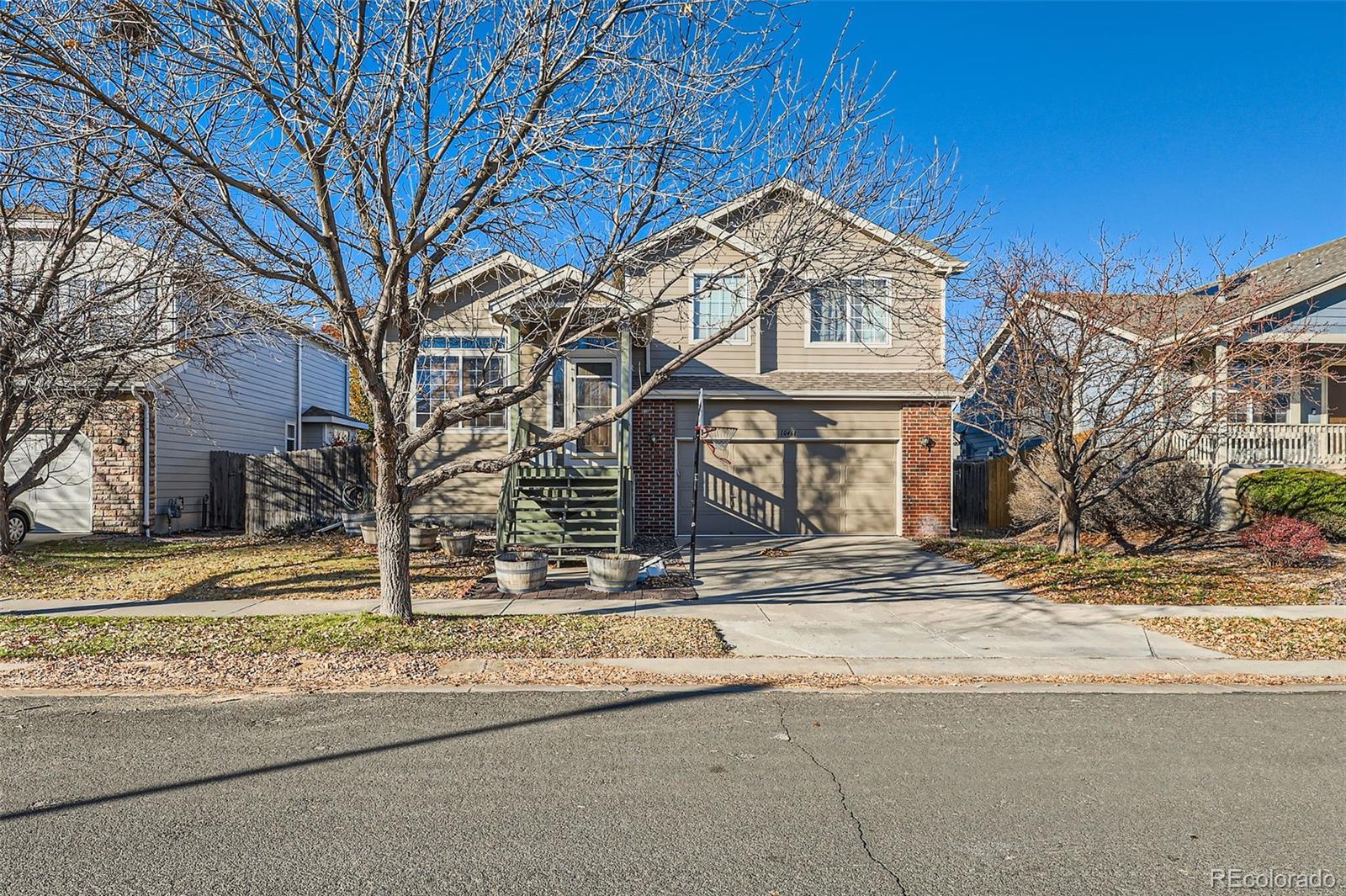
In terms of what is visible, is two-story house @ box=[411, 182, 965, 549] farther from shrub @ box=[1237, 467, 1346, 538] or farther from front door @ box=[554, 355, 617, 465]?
A: shrub @ box=[1237, 467, 1346, 538]

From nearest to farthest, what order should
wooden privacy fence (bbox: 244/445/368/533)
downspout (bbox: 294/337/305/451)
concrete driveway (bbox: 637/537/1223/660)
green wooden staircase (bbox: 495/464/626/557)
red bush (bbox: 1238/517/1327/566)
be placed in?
concrete driveway (bbox: 637/537/1223/660)
red bush (bbox: 1238/517/1327/566)
green wooden staircase (bbox: 495/464/626/557)
wooden privacy fence (bbox: 244/445/368/533)
downspout (bbox: 294/337/305/451)

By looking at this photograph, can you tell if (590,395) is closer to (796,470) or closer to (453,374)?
(453,374)

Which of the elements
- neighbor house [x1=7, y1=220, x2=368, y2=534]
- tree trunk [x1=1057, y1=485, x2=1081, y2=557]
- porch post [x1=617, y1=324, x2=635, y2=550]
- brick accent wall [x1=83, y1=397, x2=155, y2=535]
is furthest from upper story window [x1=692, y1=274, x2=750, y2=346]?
brick accent wall [x1=83, y1=397, x2=155, y2=535]

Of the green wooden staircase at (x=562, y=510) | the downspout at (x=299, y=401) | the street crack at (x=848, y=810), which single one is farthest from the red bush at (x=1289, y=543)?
the downspout at (x=299, y=401)

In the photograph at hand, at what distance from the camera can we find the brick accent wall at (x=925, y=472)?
16312 mm

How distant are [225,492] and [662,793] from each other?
673 inches

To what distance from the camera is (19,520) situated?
15.4m

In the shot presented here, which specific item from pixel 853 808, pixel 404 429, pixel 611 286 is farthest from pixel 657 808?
pixel 611 286

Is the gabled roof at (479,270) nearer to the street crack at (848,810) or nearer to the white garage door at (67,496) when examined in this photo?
the street crack at (848,810)

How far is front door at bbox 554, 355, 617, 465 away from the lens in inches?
611

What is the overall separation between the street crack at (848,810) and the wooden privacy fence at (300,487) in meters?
13.7

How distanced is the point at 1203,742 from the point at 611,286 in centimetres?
997

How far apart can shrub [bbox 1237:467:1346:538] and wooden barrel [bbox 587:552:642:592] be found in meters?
11.7

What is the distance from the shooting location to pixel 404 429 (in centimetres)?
982
